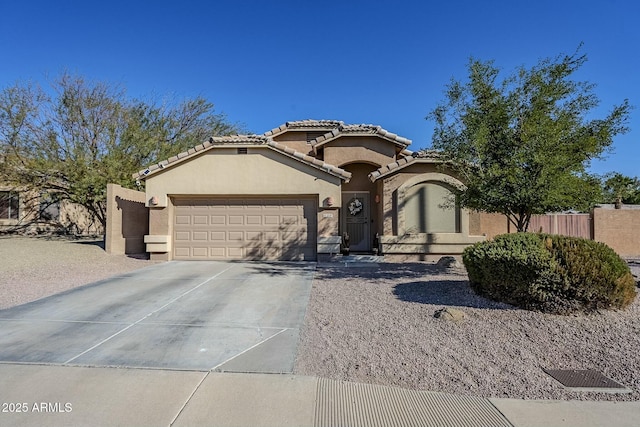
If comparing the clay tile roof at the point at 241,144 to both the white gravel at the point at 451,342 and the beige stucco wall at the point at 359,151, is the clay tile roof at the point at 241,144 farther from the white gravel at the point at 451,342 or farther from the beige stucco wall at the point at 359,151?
the white gravel at the point at 451,342

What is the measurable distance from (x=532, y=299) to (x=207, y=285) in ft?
22.3

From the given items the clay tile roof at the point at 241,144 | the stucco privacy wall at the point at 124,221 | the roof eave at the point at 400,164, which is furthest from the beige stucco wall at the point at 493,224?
the stucco privacy wall at the point at 124,221

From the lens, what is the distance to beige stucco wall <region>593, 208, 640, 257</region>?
48.3 ft

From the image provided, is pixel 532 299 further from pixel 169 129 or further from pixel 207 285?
pixel 169 129

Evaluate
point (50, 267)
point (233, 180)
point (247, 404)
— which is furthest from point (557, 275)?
point (50, 267)

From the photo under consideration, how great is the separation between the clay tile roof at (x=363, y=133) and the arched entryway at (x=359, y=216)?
2.14 metres

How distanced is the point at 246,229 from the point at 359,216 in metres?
4.86

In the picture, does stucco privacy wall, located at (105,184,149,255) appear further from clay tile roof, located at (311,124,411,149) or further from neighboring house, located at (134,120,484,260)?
clay tile roof, located at (311,124,411,149)

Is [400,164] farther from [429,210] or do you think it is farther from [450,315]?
[450,315]

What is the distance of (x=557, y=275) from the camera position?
5883 millimetres

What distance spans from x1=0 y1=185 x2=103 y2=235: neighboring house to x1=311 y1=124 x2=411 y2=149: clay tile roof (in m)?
16.2

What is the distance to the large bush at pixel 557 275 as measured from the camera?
5789 mm

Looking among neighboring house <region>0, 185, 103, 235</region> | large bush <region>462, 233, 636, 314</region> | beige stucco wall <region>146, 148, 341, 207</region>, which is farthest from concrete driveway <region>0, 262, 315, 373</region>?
neighboring house <region>0, 185, 103, 235</region>

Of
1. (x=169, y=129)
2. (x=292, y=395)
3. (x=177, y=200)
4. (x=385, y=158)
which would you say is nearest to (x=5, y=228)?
(x=169, y=129)
